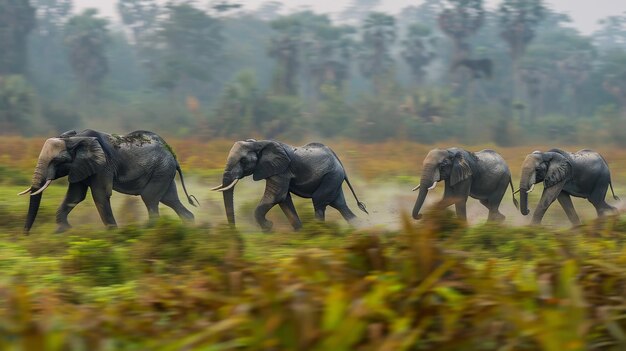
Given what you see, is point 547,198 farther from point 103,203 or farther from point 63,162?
point 63,162

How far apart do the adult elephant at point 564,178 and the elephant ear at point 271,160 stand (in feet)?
12.0

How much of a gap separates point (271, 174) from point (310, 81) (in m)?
38.2

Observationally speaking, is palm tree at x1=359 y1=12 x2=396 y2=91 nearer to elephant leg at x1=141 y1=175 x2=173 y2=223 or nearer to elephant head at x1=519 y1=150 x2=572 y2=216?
elephant head at x1=519 y1=150 x2=572 y2=216

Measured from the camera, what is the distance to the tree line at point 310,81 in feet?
120

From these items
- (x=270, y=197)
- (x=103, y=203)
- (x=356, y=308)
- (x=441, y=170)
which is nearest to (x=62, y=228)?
(x=103, y=203)

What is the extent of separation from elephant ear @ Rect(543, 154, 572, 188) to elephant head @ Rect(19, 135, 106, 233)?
19.9 ft

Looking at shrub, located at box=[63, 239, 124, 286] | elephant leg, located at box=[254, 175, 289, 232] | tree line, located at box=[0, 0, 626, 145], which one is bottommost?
tree line, located at box=[0, 0, 626, 145]

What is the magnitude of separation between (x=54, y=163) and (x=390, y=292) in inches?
255

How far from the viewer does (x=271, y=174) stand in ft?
36.9

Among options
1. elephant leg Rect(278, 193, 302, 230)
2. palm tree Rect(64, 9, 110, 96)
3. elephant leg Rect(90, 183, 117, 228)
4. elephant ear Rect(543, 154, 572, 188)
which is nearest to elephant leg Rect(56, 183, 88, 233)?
elephant leg Rect(90, 183, 117, 228)

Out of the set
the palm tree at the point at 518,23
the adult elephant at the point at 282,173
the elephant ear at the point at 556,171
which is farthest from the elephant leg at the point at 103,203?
the palm tree at the point at 518,23

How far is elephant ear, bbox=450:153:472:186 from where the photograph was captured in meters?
12.5

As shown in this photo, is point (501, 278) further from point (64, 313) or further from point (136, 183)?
point (136, 183)

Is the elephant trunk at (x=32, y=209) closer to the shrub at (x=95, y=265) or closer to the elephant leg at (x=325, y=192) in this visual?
the shrub at (x=95, y=265)
